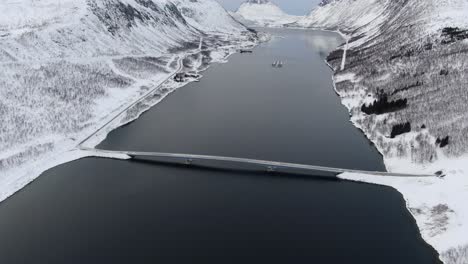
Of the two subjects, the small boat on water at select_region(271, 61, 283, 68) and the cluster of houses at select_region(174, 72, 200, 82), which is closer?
the cluster of houses at select_region(174, 72, 200, 82)

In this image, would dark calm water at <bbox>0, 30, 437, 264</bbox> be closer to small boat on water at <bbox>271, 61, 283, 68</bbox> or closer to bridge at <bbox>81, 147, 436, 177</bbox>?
bridge at <bbox>81, 147, 436, 177</bbox>

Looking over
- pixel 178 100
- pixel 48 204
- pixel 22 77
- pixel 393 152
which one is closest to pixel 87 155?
pixel 48 204

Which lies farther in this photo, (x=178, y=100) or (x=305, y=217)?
(x=178, y=100)

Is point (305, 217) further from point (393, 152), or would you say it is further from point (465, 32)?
point (465, 32)

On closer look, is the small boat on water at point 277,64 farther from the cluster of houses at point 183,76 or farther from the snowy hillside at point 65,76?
the cluster of houses at point 183,76

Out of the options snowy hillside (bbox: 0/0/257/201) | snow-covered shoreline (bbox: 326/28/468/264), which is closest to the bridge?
snow-covered shoreline (bbox: 326/28/468/264)

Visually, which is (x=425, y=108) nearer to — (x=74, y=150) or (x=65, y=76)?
(x=74, y=150)
